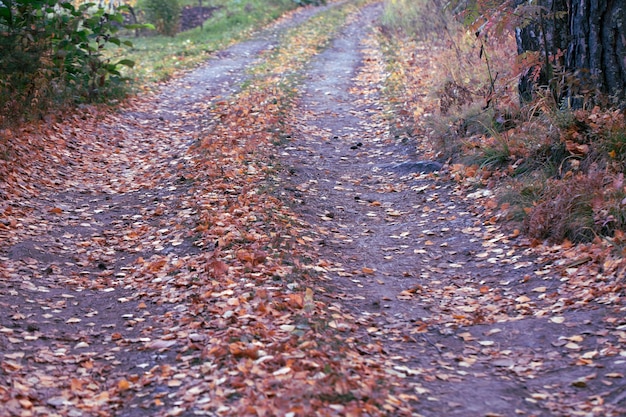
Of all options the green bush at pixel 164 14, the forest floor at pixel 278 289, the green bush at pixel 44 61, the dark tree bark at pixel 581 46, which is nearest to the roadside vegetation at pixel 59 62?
the green bush at pixel 44 61

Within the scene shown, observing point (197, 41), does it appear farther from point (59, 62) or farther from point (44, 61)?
point (44, 61)

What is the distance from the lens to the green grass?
1608 centimetres

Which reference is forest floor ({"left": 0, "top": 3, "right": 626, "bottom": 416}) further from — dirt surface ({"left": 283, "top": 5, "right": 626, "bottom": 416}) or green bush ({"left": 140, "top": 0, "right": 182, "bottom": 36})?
green bush ({"left": 140, "top": 0, "right": 182, "bottom": 36})

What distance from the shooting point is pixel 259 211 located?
270 inches

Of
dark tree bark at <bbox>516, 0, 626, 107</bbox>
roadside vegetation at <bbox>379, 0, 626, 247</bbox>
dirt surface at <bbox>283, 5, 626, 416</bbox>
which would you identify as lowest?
dirt surface at <bbox>283, 5, 626, 416</bbox>

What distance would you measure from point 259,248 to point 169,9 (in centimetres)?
1795

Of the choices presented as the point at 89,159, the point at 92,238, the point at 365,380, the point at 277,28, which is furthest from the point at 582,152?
the point at 277,28

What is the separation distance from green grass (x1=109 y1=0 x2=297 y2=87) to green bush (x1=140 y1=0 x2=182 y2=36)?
0.38 m

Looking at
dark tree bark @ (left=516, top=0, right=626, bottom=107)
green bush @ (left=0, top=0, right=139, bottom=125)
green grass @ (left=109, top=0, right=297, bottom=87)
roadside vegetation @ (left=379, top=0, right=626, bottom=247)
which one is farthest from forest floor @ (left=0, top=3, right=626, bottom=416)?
green grass @ (left=109, top=0, right=297, bottom=87)

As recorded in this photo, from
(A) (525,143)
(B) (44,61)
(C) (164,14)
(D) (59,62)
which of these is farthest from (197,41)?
(A) (525,143)

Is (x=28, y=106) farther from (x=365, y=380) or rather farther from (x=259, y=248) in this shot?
(x=365, y=380)

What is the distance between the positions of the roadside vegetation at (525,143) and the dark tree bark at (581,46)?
0.23 ft

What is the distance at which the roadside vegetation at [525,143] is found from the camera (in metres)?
6.13

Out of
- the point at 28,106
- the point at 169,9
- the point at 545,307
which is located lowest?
the point at 545,307
